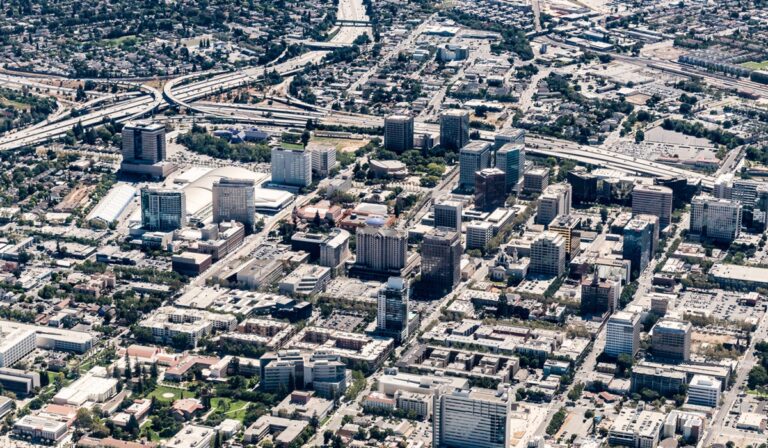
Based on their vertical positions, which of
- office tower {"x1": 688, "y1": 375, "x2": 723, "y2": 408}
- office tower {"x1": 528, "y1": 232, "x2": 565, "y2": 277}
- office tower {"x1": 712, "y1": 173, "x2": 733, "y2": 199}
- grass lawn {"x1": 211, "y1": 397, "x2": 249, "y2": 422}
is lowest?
grass lawn {"x1": 211, "y1": 397, "x2": 249, "y2": 422}

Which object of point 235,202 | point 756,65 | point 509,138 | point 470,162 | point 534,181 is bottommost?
point 534,181

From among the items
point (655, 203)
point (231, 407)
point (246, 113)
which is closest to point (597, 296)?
point (655, 203)

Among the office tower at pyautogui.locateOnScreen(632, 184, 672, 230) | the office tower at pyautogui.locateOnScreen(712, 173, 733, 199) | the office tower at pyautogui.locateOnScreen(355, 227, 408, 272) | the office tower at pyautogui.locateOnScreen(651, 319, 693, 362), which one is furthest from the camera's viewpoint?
the office tower at pyautogui.locateOnScreen(712, 173, 733, 199)

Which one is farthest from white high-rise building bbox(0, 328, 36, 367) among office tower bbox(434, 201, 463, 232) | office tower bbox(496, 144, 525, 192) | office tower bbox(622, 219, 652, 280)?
office tower bbox(496, 144, 525, 192)

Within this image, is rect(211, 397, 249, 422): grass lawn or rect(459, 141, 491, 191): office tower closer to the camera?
rect(211, 397, 249, 422): grass lawn

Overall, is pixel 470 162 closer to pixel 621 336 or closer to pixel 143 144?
pixel 143 144

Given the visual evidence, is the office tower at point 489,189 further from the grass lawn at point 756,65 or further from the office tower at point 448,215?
the grass lawn at point 756,65

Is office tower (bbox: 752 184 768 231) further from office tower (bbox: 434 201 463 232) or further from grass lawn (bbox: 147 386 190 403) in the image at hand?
grass lawn (bbox: 147 386 190 403)

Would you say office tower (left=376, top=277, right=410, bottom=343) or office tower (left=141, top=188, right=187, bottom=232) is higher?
office tower (left=141, top=188, right=187, bottom=232)
